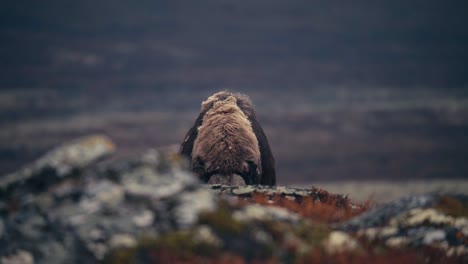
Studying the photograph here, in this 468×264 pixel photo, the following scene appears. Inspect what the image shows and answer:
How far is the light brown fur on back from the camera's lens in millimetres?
13898

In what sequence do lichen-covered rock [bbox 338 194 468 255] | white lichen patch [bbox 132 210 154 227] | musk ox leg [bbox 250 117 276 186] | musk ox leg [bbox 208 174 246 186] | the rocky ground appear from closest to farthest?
the rocky ground < white lichen patch [bbox 132 210 154 227] < lichen-covered rock [bbox 338 194 468 255] < musk ox leg [bbox 208 174 246 186] < musk ox leg [bbox 250 117 276 186]

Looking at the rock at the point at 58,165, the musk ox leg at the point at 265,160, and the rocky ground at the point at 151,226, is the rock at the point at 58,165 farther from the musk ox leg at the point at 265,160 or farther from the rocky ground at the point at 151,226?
the musk ox leg at the point at 265,160

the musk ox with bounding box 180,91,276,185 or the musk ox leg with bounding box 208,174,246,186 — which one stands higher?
the musk ox with bounding box 180,91,276,185

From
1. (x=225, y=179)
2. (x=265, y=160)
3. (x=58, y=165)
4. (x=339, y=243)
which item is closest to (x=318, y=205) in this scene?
(x=339, y=243)

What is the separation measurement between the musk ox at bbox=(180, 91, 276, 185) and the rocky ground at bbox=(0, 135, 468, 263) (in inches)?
174

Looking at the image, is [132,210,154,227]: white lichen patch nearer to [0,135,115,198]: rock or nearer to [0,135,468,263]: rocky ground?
[0,135,468,263]: rocky ground

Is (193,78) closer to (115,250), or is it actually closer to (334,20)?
(334,20)

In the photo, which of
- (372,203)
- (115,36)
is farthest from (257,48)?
Result: (372,203)

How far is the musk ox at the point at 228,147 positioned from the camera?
13891 mm

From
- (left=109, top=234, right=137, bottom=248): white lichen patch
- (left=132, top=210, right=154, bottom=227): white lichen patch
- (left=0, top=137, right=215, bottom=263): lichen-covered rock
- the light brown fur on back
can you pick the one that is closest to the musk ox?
the light brown fur on back

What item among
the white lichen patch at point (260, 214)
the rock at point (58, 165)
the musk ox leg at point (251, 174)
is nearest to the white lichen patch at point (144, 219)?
the rock at point (58, 165)

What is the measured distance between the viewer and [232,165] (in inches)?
546

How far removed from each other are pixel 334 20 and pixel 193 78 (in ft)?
106

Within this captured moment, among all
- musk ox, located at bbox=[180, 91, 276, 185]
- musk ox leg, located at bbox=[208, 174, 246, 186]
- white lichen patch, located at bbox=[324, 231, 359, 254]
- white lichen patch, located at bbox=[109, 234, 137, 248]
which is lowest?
white lichen patch, located at bbox=[324, 231, 359, 254]
